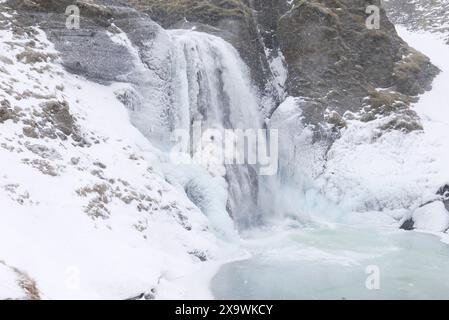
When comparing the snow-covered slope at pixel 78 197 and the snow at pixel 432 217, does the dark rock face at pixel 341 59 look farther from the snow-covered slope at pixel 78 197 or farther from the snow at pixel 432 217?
the snow-covered slope at pixel 78 197

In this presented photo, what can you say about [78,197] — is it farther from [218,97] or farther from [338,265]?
[218,97]

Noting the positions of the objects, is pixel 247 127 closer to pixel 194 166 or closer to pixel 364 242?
pixel 194 166

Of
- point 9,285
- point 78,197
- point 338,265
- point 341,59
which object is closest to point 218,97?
point 341,59

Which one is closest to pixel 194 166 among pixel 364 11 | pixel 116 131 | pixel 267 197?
pixel 116 131

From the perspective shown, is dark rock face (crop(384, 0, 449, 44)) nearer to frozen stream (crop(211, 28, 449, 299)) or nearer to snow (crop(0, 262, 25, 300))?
frozen stream (crop(211, 28, 449, 299))

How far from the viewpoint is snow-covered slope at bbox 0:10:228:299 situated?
9883 millimetres

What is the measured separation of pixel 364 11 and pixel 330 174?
1137cm

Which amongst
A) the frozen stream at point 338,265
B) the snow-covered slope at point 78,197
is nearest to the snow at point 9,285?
the snow-covered slope at point 78,197

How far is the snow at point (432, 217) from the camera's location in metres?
20.1

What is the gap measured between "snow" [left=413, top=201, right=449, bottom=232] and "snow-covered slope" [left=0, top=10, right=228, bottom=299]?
32.5 feet

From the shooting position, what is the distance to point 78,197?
12.9m

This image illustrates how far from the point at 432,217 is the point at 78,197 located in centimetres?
1434

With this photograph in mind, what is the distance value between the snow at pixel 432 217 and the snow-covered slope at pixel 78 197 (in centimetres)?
991

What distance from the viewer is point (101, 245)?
11.5m
